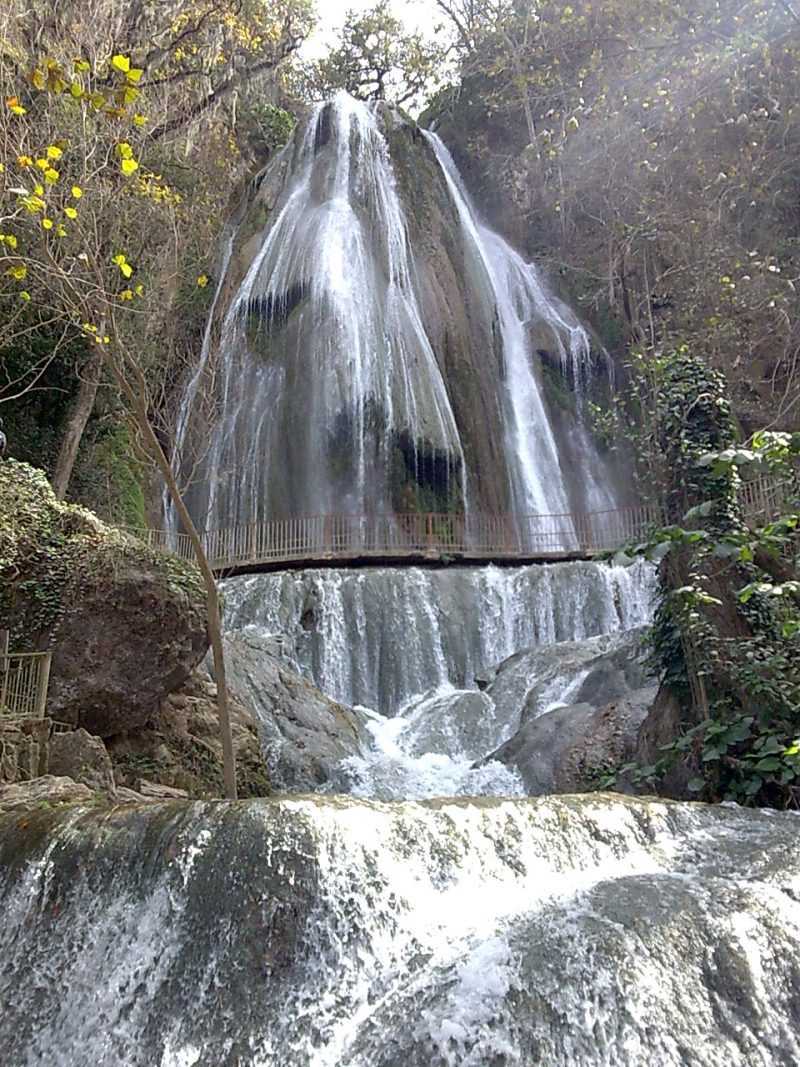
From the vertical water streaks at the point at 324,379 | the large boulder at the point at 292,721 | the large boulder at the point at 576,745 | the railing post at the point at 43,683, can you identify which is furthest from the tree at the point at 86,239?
the vertical water streaks at the point at 324,379

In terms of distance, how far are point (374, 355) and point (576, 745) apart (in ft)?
37.3

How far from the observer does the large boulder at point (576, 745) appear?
27.3ft

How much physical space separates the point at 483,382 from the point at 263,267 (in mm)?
5740

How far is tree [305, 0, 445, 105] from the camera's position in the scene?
29328mm

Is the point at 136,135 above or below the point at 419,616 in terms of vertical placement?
above

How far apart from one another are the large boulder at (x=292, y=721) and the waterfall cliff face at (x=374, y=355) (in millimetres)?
6274

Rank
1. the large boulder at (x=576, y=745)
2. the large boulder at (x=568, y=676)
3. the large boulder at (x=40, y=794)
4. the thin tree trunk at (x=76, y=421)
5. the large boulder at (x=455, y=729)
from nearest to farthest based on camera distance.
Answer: the large boulder at (x=40, y=794) → the large boulder at (x=576, y=745) → the large boulder at (x=568, y=676) → the large boulder at (x=455, y=729) → the thin tree trunk at (x=76, y=421)

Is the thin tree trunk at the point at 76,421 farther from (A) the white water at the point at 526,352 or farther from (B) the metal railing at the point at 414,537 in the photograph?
(A) the white water at the point at 526,352

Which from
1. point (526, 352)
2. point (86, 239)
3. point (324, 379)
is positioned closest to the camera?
point (86, 239)

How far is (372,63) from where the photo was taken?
30062mm

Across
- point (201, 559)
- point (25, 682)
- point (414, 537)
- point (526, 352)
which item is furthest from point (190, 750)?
point (526, 352)

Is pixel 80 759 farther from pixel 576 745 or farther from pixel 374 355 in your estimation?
pixel 374 355

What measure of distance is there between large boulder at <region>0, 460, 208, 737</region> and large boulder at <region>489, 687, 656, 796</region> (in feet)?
11.6

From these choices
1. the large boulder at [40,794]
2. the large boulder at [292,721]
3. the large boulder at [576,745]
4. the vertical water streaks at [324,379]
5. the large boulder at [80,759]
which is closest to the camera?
the large boulder at [40,794]
